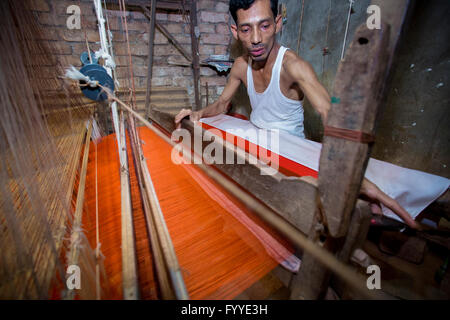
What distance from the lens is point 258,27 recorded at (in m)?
1.53

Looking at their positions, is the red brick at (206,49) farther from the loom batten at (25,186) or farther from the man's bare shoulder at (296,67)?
the loom batten at (25,186)

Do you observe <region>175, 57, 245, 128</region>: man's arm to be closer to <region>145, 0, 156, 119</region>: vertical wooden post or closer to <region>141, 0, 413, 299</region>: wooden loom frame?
<region>145, 0, 156, 119</region>: vertical wooden post

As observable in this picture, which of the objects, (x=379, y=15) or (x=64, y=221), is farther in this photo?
(x=64, y=221)

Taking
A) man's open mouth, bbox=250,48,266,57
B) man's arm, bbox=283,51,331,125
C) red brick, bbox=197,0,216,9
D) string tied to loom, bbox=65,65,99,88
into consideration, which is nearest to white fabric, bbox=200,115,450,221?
man's arm, bbox=283,51,331,125

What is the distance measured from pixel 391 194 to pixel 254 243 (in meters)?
0.58

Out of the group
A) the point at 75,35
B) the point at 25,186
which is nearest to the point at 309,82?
the point at 25,186

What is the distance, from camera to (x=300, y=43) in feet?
8.75

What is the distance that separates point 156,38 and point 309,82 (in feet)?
11.0

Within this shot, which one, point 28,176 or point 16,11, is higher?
point 16,11

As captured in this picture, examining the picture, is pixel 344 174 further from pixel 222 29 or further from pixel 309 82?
pixel 222 29

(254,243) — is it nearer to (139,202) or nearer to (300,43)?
(139,202)

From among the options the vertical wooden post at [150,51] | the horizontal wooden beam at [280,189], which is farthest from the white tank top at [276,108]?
the vertical wooden post at [150,51]
